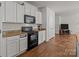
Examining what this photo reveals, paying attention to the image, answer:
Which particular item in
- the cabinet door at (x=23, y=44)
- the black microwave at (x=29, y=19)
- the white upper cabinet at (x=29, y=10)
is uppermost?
the white upper cabinet at (x=29, y=10)

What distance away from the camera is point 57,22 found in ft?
49.4

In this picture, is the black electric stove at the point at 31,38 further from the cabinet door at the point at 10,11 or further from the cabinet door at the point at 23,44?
the cabinet door at the point at 10,11

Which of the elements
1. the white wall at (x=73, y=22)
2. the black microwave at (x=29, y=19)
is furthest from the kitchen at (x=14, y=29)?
the white wall at (x=73, y=22)

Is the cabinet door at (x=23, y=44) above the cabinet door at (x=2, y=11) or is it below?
below

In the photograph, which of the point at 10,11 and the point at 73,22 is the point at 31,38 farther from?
the point at 73,22

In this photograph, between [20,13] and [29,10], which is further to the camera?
[29,10]

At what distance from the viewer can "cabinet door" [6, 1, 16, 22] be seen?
4055 millimetres

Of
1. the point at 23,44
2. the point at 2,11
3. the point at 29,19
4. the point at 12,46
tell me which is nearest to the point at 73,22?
the point at 29,19

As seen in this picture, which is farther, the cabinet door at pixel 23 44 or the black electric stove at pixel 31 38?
the black electric stove at pixel 31 38

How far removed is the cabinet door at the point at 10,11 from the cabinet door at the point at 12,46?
0.67m

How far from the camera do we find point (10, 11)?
13.9 ft

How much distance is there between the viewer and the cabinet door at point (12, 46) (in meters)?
3.79

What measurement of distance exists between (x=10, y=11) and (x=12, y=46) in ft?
3.94

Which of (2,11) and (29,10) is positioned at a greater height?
(29,10)
